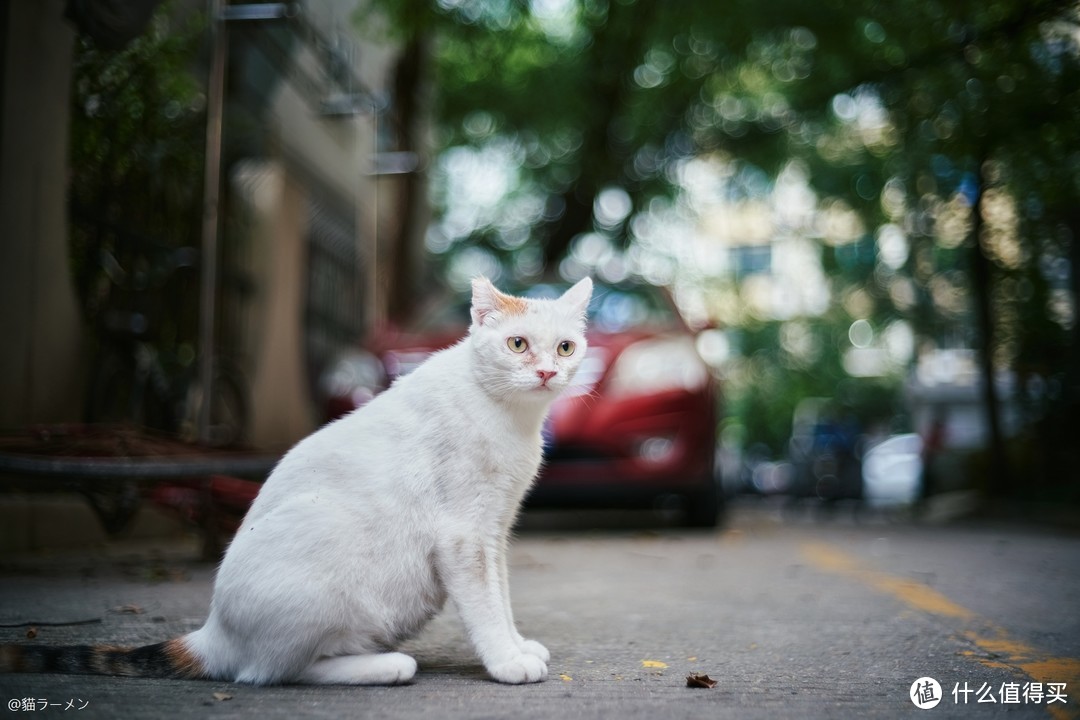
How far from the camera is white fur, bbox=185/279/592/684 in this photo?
2623mm

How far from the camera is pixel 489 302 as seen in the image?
318 centimetres

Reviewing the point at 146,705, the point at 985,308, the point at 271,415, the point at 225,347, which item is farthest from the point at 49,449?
the point at 985,308

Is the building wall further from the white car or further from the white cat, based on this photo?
the white car

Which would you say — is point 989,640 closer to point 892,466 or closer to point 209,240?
point 209,240

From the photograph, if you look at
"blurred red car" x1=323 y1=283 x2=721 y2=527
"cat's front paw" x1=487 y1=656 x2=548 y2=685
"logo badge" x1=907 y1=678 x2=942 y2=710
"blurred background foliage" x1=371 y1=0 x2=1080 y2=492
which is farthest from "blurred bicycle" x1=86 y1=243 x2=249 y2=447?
"logo badge" x1=907 y1=678 x2=942 y2=710

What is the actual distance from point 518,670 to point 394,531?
506mm

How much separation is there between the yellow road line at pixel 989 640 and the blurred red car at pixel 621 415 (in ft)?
5.83

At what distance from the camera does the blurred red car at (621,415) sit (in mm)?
7633

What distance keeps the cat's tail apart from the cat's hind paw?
80cm

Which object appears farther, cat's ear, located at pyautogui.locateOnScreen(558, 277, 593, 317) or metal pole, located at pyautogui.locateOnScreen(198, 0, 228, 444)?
metal pole, located at pyautogui.locateOnScreen(198, 0, 228, 444)

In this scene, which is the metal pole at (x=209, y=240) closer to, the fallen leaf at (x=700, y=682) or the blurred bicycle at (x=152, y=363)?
the blurred bicycle at (x=152, y=363)

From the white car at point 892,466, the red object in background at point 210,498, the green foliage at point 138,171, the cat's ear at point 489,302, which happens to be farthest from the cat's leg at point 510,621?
the white car at point 892,466

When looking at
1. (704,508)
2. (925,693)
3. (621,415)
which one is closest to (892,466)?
(704,508)

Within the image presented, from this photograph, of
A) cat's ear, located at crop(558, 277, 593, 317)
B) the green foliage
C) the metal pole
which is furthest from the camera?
the metal pole
